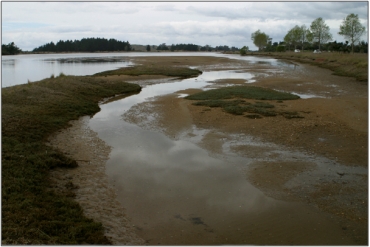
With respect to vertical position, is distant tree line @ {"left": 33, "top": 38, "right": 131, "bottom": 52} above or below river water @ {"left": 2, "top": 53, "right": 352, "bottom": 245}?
above

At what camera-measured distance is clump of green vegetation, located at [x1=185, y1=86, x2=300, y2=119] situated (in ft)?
53.2

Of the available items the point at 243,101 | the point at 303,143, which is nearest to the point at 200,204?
the point at 303,143

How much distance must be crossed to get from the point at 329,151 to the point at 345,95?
13.1 metres

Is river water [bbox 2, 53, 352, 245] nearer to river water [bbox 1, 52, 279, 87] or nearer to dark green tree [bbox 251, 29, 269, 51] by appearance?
river water [bbox 1, 52, 279, 87]

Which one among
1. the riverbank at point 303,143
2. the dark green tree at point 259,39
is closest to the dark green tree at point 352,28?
the riverbank at point 303,143

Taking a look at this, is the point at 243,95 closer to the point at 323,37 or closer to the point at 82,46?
the point at 323,37

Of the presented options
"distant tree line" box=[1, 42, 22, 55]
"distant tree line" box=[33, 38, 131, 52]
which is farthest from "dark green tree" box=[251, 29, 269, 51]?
"distant tree line" box=[1, 42, 22, 55]

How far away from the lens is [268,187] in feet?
27.6

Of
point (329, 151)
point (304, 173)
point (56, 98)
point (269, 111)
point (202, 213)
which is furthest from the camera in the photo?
point (56, 98)

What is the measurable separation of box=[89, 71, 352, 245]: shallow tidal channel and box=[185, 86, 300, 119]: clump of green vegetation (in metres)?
5.67

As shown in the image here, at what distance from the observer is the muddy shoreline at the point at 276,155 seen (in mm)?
7324

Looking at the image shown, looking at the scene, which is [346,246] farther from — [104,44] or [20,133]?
[104,44]

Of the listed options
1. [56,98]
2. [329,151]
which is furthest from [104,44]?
[329,151]

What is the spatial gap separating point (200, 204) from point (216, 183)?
121cm
